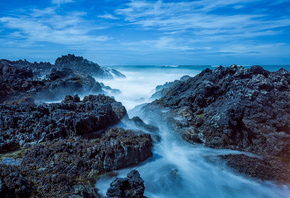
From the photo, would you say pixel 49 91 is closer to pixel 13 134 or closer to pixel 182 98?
pixel 13 134

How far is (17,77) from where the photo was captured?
802 inches

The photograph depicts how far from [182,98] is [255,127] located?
546 centimetres

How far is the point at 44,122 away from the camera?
966cm

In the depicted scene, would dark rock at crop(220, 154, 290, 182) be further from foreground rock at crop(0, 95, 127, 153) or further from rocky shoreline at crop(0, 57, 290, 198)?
foreground rock at crop(0, 95, 127, 153)

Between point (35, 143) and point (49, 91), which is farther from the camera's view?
point (49, 91)

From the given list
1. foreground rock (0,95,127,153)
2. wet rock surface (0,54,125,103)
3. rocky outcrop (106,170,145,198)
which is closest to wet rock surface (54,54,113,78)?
wet rock surface (0,54,125,103)

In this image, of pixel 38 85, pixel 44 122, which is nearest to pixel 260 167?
pixel 44 122

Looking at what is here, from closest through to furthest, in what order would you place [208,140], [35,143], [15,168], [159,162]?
[15,168], [35,143], [159,162], [208,140]

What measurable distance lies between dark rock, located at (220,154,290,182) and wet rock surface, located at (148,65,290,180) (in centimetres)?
6

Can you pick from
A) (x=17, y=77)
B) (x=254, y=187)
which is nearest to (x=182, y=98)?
(x=254, y=187)

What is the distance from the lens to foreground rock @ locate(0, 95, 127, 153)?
30.1ft

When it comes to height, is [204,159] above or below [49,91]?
below


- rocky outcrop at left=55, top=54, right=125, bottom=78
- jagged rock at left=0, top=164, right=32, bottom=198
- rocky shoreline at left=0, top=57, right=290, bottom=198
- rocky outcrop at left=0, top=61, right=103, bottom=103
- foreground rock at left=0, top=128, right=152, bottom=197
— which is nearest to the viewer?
jagged rock at left=0, top=164, right=32, bottom=198

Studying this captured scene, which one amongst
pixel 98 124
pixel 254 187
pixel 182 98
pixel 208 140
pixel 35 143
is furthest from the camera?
pixel 182 98
